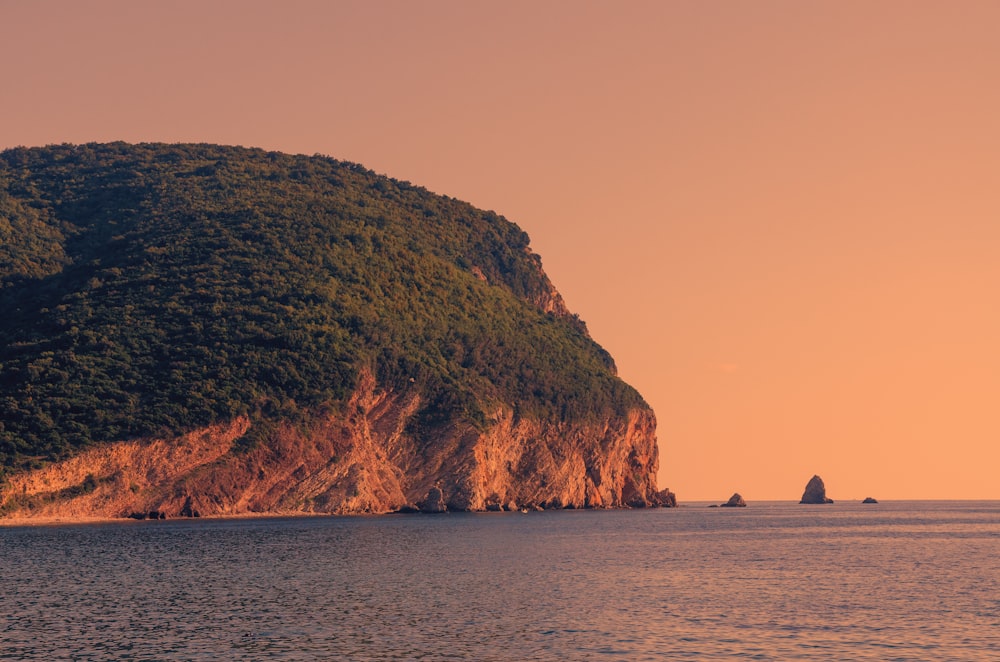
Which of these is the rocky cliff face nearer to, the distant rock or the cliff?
the cliff

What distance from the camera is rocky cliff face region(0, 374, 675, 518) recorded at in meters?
140

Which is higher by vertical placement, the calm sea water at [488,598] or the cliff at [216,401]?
the cliff at [216,401]

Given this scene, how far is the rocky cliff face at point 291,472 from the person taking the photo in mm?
140125

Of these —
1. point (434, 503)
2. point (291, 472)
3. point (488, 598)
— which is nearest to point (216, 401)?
point (291, 472)

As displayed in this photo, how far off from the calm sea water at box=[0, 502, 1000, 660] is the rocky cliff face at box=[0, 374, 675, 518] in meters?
32.5

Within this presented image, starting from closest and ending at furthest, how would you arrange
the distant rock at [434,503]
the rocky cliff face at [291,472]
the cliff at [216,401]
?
the rocky cliff face at [291,472], the cliff at [216,401], the distant rock at [434,503]

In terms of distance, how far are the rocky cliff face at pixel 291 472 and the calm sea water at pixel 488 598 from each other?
32500 millimetres

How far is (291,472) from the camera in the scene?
6432 inches

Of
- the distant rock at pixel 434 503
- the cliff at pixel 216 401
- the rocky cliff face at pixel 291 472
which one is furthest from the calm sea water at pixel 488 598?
the distant rock at pixel 434 503

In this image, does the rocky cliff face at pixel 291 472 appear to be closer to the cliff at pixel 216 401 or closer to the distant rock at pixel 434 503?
the cliff at pixel 216 401

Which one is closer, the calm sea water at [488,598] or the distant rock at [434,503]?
the calm sea water at [488,598]

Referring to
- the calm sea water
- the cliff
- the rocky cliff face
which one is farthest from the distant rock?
the calm sea water

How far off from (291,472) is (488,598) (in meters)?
106

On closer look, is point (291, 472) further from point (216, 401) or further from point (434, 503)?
point (434, 503)
